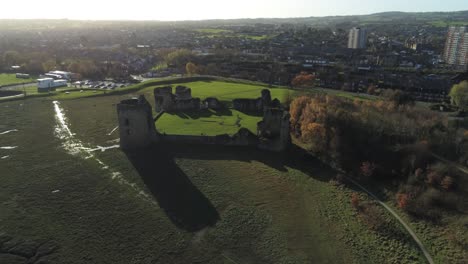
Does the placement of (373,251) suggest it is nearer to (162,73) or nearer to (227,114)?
(227,114)

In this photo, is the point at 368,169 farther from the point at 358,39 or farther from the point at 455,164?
the point at 358,39

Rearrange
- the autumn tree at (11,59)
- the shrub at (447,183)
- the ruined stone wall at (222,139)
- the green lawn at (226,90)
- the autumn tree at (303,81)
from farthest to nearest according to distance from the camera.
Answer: the autumn tree at (11,59) → the autumn tree at (303,81) → the green lawn at (226,90) → the ruined stone wall at (222,139) → the shrub at (447,183)

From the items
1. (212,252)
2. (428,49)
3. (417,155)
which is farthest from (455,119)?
(428,49)

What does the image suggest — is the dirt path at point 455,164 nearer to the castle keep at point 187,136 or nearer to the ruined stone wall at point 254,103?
the castle keep at point 187,136

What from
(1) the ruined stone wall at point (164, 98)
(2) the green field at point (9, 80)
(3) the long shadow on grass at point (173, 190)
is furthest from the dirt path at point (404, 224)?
(2) the green field at point (9, 80)

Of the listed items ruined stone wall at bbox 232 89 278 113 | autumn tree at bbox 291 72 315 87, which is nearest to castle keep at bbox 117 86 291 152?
ruined stone wall at bbox 232 89 278 113
